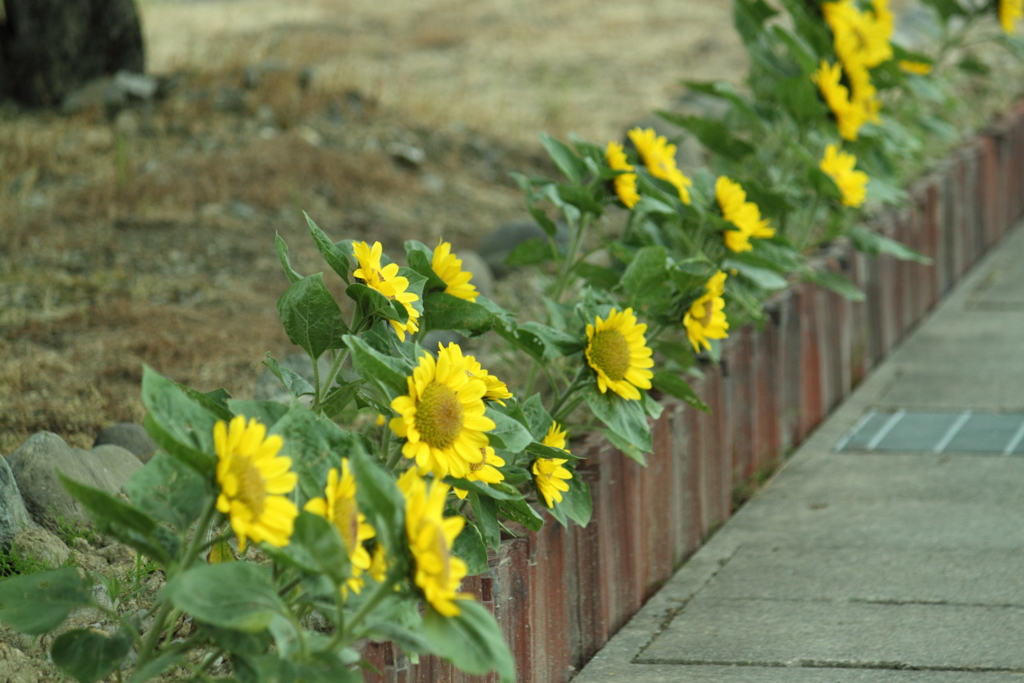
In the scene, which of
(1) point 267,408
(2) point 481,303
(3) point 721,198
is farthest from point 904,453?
(1) point 267,408

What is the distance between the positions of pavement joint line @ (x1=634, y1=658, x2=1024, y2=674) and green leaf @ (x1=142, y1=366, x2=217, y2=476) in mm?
1148

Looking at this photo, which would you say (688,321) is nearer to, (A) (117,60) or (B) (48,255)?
(B) (48,255)

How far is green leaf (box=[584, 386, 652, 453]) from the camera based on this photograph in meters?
2.04

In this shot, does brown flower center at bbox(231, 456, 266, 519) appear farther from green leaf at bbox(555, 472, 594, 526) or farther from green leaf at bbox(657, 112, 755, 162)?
green leaf at bbox(657, 112, 755, 162)

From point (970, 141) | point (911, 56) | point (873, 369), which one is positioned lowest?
point (873, 369)

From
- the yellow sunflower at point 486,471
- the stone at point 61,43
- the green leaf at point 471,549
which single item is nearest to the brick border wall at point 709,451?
the green leaf at point 471,549

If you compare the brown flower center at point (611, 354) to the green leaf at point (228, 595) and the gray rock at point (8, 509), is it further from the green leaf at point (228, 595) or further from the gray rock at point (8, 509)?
the gray rock at point (8, 509)

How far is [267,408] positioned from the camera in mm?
1529

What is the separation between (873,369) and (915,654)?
200 cm

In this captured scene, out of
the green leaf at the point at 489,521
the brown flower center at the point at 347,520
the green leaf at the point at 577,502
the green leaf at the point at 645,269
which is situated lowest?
the green leaf at the point at 577,502

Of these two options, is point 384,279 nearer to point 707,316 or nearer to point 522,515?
point 522,515

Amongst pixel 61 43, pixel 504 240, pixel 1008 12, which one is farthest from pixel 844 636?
pixel 61 43

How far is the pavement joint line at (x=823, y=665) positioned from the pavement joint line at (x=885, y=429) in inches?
50.7

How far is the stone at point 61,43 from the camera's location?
17.4ft
